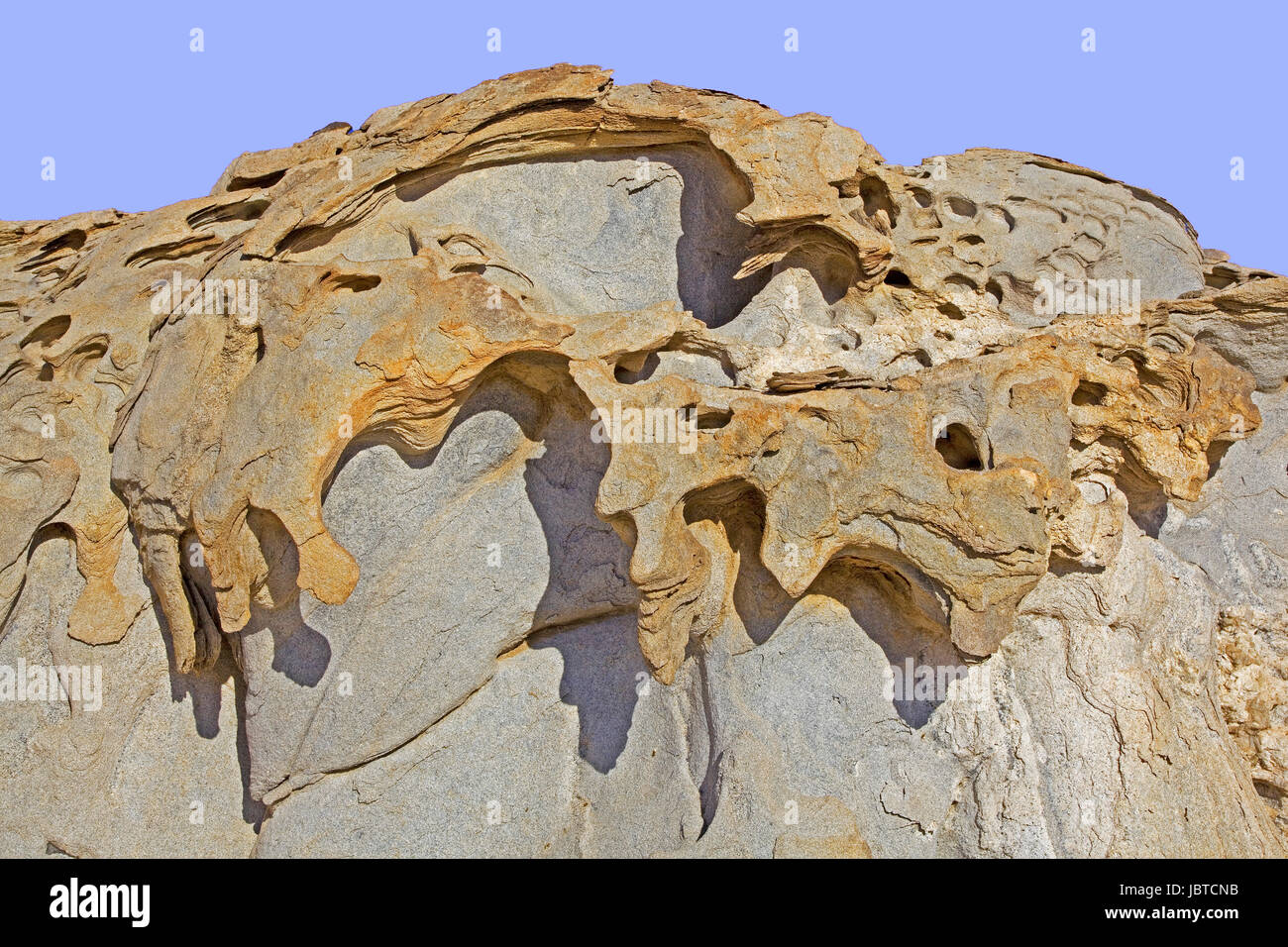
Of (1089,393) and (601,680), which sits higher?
(1089,393)

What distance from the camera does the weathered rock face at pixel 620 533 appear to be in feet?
15.9

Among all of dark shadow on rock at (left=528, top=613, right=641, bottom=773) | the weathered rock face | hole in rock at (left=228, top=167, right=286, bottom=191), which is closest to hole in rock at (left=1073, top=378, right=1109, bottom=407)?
the weathered rock face

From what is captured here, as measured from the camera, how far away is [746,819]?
15.5 ft

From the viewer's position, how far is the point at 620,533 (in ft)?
15.8

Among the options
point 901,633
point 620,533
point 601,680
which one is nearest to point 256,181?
point 620,533

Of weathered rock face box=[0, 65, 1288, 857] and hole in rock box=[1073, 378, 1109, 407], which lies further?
hole in rock box=[1073, 378, 1109, 407]

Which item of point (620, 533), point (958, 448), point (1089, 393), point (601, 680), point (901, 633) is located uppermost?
point (1089, 393)

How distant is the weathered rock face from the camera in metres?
4.86

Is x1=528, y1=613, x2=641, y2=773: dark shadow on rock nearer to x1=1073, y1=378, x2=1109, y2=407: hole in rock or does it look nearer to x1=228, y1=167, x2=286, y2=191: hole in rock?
x1=1073, y1=378, x2=1109, y2=407: hole in rock

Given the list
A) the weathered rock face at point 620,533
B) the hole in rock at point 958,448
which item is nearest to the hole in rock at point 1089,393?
the weathered rock face at point 620,533

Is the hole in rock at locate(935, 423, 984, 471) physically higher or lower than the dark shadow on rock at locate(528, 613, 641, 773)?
higher

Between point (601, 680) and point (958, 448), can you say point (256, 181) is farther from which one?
point (958, 448)

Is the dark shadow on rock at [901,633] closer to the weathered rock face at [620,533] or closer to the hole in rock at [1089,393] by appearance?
the weathered rock face at [620,533]

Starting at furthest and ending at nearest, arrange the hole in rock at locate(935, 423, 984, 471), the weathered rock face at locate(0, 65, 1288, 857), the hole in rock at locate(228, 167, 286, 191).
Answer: the hole in rock at locate(228, 167, 286, 191), the hole in rock at locate(935, 423, 984, 471), the weathered rock face at locate(0, 65, 1288, 857)
